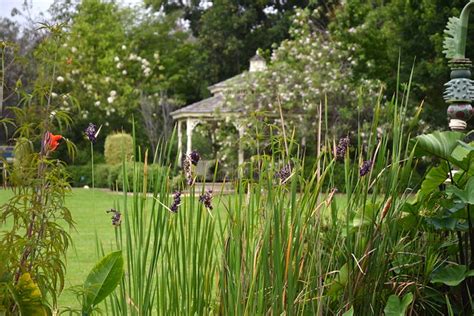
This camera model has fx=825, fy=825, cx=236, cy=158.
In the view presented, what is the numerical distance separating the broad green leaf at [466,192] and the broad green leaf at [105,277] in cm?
134

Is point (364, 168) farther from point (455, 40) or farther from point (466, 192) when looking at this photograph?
point (455, 40)

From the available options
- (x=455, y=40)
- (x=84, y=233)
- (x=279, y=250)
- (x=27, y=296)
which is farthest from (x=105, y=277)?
(x=84, y=233)

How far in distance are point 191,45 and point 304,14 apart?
1311 cm

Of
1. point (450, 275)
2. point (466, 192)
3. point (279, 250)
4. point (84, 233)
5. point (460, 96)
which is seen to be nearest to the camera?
point (279, 250)

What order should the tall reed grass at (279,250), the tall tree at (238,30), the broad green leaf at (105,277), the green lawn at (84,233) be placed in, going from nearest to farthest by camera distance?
the tall reed grass at (279,250) < the broad green leaf at (105,277) < the green lawn at (84,233) < the tall tree at (238,30)

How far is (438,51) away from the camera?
1777 cm

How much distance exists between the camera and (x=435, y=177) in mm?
3408

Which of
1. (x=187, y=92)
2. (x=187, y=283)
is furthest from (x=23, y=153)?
(x=187, y=92)

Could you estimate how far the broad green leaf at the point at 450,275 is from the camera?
129 inches

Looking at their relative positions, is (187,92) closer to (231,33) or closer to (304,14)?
(231,33)

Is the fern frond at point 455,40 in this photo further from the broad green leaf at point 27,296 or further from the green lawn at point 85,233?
the broad green leaf at point 27,296

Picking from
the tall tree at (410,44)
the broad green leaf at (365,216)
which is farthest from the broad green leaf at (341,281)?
the tall tree at (410,44)

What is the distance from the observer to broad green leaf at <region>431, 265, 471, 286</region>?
3270 millimetres

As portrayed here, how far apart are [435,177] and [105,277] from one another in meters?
1.40
